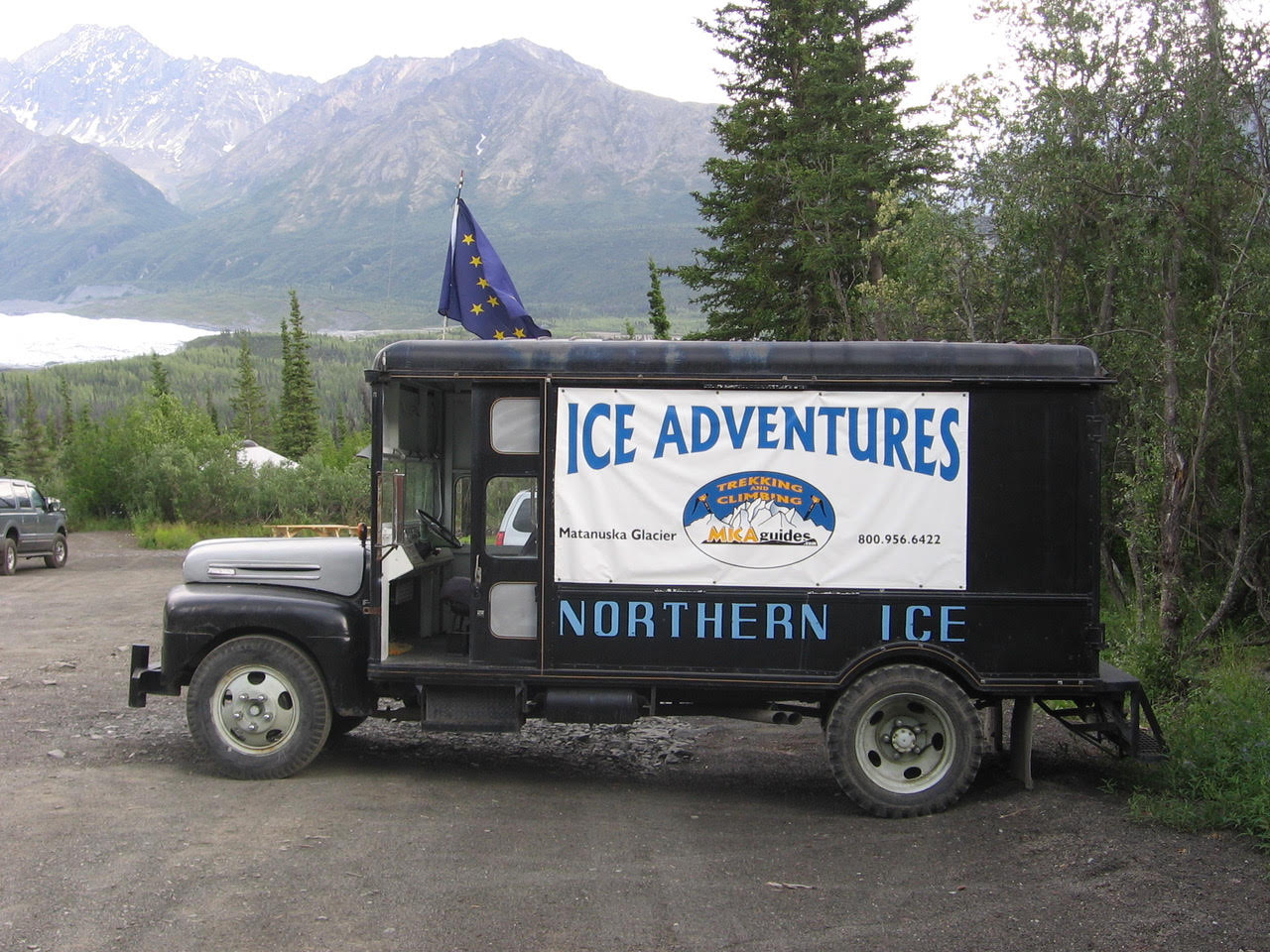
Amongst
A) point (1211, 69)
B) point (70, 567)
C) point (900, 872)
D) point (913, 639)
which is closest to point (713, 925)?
point (900, 872)

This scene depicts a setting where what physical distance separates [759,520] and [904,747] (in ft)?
5.66

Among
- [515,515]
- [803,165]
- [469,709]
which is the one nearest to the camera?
[515,515]

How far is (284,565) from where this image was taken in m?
8.62

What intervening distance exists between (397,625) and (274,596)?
88 cm

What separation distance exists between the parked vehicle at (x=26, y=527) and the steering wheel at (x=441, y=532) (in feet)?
70.7

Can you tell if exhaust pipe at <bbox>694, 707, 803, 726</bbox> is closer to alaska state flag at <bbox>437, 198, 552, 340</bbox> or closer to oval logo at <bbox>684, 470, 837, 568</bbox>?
oval logo at <bbox>684, 470, 837, 568</bbox>

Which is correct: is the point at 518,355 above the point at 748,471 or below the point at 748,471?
above

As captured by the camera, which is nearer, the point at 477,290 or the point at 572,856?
the point at 572,856

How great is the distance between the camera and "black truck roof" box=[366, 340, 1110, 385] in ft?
24.9

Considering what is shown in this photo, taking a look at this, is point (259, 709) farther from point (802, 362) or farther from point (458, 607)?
point (802, 362)

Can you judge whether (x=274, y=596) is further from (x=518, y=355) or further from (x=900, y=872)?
(x=900, y=872)

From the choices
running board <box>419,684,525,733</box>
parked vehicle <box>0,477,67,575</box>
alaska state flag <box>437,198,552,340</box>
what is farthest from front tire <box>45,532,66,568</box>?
running board <box>419,684,525,733</box>

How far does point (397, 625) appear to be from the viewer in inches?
340

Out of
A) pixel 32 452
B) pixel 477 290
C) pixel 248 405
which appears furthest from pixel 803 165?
pixel 248 405
